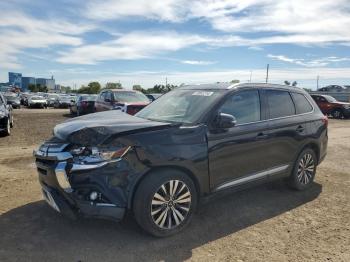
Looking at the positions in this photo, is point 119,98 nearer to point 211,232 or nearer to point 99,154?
point 211,232

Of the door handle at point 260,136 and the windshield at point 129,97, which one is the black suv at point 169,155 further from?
the windshield at point 129,97

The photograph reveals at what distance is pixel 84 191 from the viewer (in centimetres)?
389

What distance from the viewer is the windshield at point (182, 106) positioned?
484 centimetres

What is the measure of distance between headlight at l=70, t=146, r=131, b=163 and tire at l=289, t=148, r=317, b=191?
3.28 meters

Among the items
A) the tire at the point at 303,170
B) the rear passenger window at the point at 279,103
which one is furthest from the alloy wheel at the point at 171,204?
the tire at the point at 303,170

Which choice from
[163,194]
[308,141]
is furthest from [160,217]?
[308,141]

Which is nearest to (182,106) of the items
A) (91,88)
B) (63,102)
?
(63,102)

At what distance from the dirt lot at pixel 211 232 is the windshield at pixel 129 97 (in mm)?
7814

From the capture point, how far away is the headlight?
392 centimetres

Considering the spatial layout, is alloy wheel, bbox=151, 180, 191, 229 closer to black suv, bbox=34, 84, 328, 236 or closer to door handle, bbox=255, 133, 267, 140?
black suv, bbox=34, 84, 328, 236

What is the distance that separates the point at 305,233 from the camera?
4531 millimetres

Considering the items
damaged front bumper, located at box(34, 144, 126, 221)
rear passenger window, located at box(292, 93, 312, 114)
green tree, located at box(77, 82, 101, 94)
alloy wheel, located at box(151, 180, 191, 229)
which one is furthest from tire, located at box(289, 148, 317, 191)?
green tree, located at box(77, 82, 101, 94)

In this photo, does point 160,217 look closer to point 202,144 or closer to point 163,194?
point 163,194

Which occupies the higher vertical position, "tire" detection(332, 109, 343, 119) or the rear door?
the rear door
